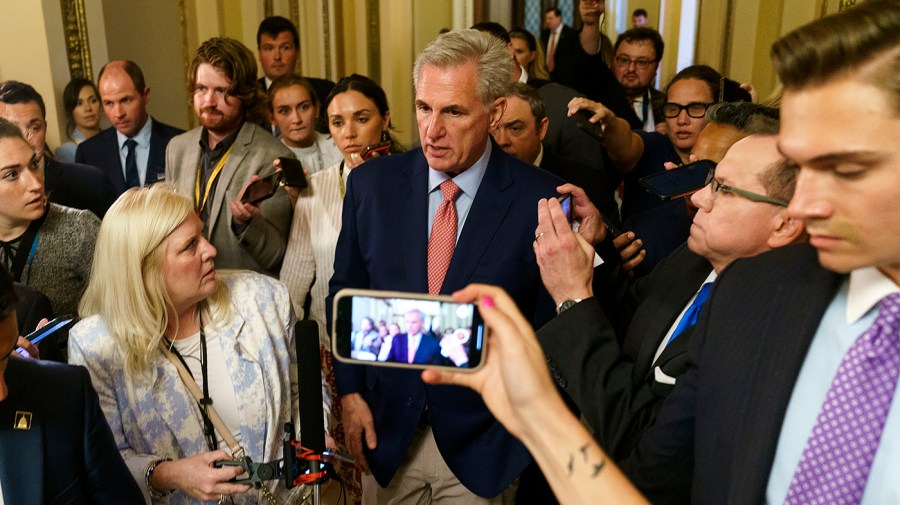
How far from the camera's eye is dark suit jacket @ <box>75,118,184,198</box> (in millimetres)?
4070

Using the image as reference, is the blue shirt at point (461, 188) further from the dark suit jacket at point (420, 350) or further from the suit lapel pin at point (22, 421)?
the suit lapel pin at point (22, 421)

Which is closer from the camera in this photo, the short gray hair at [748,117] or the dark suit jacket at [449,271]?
the short gray hair at [748,117]

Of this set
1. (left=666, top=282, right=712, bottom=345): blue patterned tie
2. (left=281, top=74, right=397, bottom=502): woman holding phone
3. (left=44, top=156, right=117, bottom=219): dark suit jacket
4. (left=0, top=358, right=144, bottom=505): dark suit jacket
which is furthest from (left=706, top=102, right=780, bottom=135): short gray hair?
(left=44, top=156, right=117, bottom=219): dark suit jacket

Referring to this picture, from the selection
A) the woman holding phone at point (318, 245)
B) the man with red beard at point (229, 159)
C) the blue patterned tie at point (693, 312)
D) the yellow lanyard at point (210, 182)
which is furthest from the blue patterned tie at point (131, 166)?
the blue patterned tie at point (693, 312)

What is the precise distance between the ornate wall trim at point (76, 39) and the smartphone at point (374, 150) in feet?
9.20

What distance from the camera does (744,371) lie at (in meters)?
1.16

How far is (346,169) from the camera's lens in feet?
9.58

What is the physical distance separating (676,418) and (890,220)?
490mm

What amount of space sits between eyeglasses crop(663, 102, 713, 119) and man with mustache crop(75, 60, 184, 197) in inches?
101

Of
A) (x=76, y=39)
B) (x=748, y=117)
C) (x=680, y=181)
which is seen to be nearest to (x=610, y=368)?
(x=680, y=181)

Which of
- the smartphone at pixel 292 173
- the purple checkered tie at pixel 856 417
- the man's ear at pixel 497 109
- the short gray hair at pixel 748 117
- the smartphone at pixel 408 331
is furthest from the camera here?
the smartphone at pixel 292 173

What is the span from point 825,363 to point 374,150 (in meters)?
2.02

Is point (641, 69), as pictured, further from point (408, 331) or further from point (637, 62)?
point (408, 331)

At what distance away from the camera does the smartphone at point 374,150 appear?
287cm
